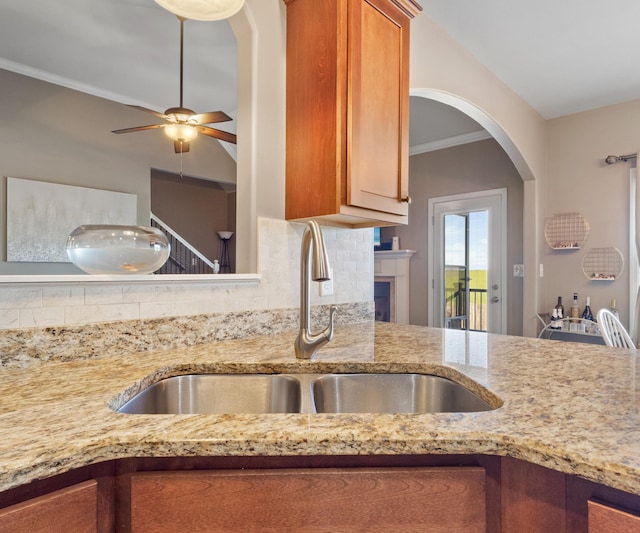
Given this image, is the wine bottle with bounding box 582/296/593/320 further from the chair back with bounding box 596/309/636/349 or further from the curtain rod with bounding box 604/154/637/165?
the curtain rod with bounding box 604/154/637/165

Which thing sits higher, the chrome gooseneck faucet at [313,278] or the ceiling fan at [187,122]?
the ceiling fan at [187,122]

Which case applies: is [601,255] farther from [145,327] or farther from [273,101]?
[145,327]

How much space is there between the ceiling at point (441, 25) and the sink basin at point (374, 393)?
225cm

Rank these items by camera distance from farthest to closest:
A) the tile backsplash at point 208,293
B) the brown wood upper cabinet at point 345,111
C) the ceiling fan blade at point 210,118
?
the ceiling fan blade at point 210,118 < the brown wood upper cabinet at point 345,111 < the tile backsplash at point 208,293

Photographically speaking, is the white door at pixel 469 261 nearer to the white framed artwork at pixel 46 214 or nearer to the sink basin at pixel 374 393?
the sink basin at pixel 374 393

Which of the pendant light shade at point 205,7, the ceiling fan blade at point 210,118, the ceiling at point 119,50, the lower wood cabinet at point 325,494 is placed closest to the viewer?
the lower wood cabinet at point 325,494

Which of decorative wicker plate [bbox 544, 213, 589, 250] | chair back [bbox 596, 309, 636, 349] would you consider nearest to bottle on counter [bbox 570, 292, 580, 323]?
decorative wicker plate [bbox 544, 213, 589, 250]

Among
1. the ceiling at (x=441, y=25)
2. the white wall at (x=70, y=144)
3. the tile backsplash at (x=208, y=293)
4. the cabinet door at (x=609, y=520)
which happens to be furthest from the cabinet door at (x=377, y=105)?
the white wall at (x=70, y=144)

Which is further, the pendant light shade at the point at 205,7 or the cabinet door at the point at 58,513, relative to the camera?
the pendant light shade at the point at 205,7

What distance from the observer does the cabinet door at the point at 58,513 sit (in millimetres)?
550

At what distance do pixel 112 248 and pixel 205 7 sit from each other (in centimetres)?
89

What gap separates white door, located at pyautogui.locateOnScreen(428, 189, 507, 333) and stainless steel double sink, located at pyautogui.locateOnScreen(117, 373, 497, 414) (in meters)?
3.39

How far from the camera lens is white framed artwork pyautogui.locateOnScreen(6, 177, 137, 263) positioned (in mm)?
3629

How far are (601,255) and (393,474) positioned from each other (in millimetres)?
3735
